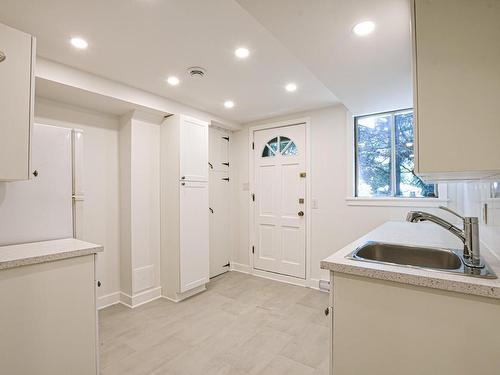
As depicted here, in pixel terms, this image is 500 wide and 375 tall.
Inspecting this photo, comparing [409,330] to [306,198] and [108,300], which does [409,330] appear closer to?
[306,198]

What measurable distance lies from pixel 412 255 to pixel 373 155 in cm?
189

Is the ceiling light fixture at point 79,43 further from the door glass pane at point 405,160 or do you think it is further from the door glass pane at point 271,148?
the door glass pane at point 405,160

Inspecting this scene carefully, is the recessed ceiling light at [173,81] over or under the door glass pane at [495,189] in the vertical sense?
over

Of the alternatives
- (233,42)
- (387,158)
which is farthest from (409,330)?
(387,158)

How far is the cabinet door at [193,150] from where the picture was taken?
3.09 m

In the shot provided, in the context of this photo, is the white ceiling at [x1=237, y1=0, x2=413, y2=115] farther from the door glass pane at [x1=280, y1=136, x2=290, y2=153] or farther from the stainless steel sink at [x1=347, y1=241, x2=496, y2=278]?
the door glass pane at [x1=280, y1=136, x2=290, y2=153]

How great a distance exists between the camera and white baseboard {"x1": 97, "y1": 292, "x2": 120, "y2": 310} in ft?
9.44

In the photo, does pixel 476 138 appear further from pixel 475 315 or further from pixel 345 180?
pixel 345 180

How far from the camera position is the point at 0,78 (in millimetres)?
1378

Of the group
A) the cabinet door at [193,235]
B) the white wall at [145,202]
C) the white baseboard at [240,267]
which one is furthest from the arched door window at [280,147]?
the white baseboard at [240,267]

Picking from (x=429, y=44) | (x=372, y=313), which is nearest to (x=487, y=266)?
(x=372, y=313)

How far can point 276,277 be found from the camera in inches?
148

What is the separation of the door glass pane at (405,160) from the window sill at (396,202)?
15cm

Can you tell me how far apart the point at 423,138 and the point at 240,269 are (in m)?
3.58
